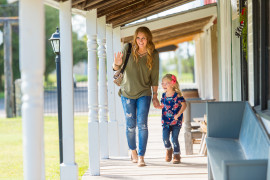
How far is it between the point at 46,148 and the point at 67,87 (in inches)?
300

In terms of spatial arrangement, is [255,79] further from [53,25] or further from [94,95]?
[53,25]

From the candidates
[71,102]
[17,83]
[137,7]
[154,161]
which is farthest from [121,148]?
[17,83]

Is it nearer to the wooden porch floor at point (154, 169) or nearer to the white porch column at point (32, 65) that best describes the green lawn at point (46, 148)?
the wooden porch floor at point (154, 169)

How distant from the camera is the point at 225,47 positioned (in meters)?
7.96

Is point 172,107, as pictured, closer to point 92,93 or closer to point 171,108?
point 171,108

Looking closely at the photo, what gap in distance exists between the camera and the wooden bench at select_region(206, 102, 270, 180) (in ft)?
10.4

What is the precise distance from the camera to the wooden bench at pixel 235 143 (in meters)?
3.16

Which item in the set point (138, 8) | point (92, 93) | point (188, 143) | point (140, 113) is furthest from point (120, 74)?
point (188, 143)

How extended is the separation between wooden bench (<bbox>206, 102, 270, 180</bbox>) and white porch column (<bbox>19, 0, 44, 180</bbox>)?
50.8 inches

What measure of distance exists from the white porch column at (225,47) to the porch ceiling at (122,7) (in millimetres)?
728

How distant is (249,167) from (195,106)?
878 centimetres

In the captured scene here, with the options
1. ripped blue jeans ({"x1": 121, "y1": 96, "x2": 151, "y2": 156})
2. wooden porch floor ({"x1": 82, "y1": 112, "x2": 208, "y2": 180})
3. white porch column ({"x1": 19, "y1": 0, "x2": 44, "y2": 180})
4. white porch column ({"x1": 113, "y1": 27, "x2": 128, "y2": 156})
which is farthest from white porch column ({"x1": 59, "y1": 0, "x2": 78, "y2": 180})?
white porch column ({"x1": 113, "y1": 27, "x2": 128, "y2": 156})

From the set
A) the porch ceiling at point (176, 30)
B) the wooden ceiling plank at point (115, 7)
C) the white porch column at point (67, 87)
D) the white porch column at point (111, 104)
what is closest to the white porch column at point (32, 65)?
the white porch column at point (67, 87)

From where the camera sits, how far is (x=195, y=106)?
1191cm
